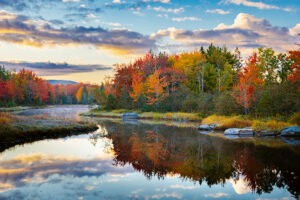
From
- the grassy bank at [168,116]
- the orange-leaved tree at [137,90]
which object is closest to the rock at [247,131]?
the grassy bank at [168,116]

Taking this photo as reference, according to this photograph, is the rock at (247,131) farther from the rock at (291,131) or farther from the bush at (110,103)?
the bush at (110,103)

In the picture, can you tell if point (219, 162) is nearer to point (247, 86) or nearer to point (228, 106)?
point (247, 86)

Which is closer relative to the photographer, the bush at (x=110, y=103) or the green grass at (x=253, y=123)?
the green grass at (x=253, y=123)

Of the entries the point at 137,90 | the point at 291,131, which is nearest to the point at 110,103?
the point at 137,90

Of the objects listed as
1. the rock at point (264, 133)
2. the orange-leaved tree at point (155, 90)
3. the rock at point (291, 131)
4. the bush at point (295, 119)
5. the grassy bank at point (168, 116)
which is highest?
the orange-leaved tree at point (155, 90)

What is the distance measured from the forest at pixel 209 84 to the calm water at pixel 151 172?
10.7m

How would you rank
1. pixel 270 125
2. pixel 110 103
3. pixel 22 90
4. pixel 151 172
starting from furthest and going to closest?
1. pixel 22 90
2. pixel 110 103
3. pixel 270 125
4. pixel 151 172

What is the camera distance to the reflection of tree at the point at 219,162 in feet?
31.1

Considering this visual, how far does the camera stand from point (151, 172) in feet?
35.1

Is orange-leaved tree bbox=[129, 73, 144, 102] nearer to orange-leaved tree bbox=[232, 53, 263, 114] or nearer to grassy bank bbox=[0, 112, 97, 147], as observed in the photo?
orange-leaved tree bbox=[232, 53, 263, 114]

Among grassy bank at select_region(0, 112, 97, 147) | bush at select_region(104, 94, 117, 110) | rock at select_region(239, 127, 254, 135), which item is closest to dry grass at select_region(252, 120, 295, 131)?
rock at select_region(239, 127, 254, 135)

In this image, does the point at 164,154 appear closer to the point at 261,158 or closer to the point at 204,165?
the point at 204,165

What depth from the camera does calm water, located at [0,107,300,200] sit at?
8.27 metres

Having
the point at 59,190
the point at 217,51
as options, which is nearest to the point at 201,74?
the point at 217,51
